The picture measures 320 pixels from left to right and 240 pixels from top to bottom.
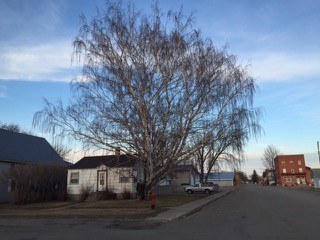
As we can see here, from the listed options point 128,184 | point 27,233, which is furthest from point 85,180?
point 27,233

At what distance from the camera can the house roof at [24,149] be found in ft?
Result: 113

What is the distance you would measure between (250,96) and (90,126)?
1187cm

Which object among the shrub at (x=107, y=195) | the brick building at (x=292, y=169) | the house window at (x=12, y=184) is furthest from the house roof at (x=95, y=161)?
the brick building at (x=292, y=169)

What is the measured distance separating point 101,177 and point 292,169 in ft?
334

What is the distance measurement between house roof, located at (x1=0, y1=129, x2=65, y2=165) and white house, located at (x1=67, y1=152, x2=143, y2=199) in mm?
4835

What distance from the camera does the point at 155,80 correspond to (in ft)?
82.4

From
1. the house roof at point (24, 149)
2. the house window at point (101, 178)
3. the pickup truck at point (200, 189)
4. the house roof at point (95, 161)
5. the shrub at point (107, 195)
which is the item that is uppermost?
the house roof at point (24, 149)

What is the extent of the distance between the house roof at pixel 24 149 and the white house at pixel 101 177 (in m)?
4.84

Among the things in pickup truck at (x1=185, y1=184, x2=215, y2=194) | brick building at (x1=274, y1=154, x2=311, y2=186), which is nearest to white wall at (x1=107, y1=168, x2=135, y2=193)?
pickup truck at (x1=185, y1=184, x2=215, y2=194)

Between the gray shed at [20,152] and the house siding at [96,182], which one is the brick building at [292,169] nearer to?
the gray shed at [20,152]

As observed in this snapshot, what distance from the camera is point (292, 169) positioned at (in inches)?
4865

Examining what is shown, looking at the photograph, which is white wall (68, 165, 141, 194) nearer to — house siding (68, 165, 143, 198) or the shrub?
house siding (68, 165, 143, 198)

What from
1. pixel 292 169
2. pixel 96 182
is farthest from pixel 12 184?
pixel 292 169

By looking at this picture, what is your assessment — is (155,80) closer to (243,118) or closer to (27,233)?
(243,118)
